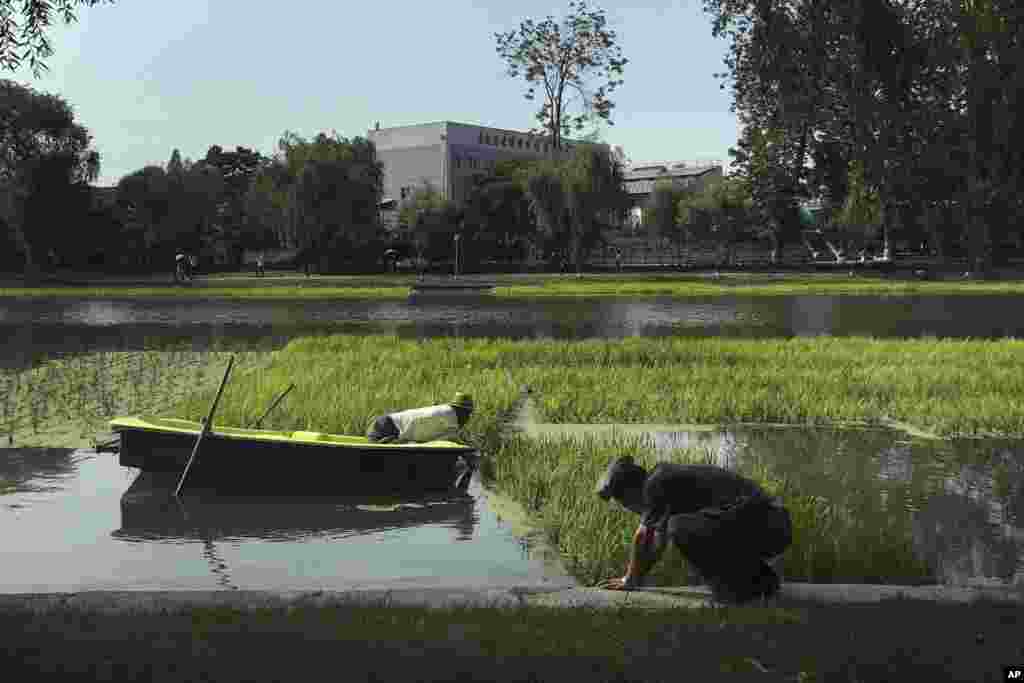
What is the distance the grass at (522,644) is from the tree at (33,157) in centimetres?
7232

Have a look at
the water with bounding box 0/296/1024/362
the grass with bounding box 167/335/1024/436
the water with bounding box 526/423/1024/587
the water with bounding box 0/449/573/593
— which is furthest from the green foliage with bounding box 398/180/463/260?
the water with bounding box 0/449/573/593

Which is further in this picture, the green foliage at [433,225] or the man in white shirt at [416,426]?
the green foliage at [433,225]

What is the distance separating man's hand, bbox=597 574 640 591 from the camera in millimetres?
6602

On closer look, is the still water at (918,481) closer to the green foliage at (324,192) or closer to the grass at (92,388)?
the grass at (92,388)

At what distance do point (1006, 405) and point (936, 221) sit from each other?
39.7 m

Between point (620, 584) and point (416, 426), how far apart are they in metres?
4.48

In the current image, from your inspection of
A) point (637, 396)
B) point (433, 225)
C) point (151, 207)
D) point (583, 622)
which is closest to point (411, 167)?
point (433, 225)

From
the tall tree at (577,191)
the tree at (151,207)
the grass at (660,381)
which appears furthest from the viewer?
the tree at (151,207)

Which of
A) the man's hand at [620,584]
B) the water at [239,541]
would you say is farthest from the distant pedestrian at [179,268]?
the man's hand at [620,584]

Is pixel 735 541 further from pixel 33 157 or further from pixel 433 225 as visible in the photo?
pixel 433 225

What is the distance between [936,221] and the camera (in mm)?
51594

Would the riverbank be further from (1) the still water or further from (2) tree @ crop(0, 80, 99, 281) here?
(2) tree @ crop(0, 80, 99, 281)

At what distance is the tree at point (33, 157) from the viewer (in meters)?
72.4

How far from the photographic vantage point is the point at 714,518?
20.4 feet
